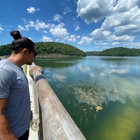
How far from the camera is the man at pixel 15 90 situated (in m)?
0.91

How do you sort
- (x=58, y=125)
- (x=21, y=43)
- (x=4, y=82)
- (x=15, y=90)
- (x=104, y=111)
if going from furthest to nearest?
(x=104, y=111) < (x=21, y=43) < (x=15, y=90) < (x=4, y=82) < (x=58, y=125)

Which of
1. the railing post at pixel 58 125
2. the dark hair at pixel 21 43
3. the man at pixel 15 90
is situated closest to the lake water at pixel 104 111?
the man at pixel 15 90

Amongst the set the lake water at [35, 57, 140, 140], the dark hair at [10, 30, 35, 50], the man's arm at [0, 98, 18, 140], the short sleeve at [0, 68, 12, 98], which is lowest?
the lake water at [35, 57, 140, 140]

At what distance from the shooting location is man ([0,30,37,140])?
35.7 inches

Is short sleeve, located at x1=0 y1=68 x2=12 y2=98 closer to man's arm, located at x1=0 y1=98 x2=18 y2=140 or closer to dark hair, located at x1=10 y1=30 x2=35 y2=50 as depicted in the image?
man's arm, located at x1=0 y1=98 x2=18 y2=140

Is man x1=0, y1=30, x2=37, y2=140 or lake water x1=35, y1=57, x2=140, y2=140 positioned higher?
man x1=0, y1=30, x2=37, y2=140

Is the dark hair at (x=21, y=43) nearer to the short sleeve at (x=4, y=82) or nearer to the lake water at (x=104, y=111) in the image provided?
the short sleeve at (x=4, y=82)

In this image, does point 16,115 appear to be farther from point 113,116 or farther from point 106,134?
point 113,116

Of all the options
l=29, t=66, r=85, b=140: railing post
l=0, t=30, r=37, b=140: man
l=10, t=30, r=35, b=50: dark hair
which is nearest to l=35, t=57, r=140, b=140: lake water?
l=0, t=30, r=37, b=140: man

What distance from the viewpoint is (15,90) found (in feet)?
3.42

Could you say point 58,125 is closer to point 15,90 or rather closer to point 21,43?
point 15,90

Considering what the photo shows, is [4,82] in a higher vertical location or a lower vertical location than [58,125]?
→ higher

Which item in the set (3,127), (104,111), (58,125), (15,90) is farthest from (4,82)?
(104,111)

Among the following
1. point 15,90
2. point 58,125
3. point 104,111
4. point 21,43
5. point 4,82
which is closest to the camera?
point 58,125
